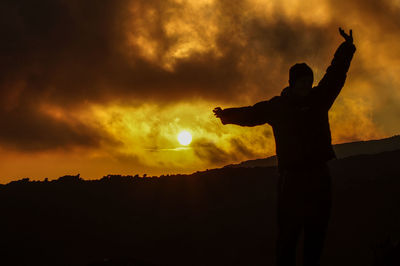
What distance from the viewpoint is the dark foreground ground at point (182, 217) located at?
19.7m

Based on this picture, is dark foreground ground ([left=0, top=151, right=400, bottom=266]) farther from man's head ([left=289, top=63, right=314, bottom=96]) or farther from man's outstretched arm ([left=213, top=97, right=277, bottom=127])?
man's head ([left=289, top=63, right=314, bottom=96])

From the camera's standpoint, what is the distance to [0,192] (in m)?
32.0

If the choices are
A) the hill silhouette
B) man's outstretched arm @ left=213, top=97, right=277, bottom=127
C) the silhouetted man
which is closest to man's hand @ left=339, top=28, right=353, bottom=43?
the silhouetted man

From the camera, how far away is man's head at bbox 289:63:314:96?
4.48 metres

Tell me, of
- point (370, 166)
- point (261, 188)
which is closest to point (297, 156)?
point (261, 188)

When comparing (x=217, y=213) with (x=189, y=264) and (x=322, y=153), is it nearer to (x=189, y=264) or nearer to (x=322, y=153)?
(x=189, y=264)

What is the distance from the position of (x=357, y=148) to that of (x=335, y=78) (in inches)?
3533

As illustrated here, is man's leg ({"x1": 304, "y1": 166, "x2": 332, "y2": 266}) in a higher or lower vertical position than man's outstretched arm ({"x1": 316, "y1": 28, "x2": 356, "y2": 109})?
lower

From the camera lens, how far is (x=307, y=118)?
4.44 meters

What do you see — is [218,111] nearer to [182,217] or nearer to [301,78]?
[301,78]

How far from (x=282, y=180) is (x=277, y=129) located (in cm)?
52

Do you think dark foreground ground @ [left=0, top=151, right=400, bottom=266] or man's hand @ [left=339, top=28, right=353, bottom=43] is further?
dark foreground ground @ [left=0, top=151, right=400, bottom=266]

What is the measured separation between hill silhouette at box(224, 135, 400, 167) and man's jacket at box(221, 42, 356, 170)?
75.7 metres

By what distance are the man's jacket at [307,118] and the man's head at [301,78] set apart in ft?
0.22
